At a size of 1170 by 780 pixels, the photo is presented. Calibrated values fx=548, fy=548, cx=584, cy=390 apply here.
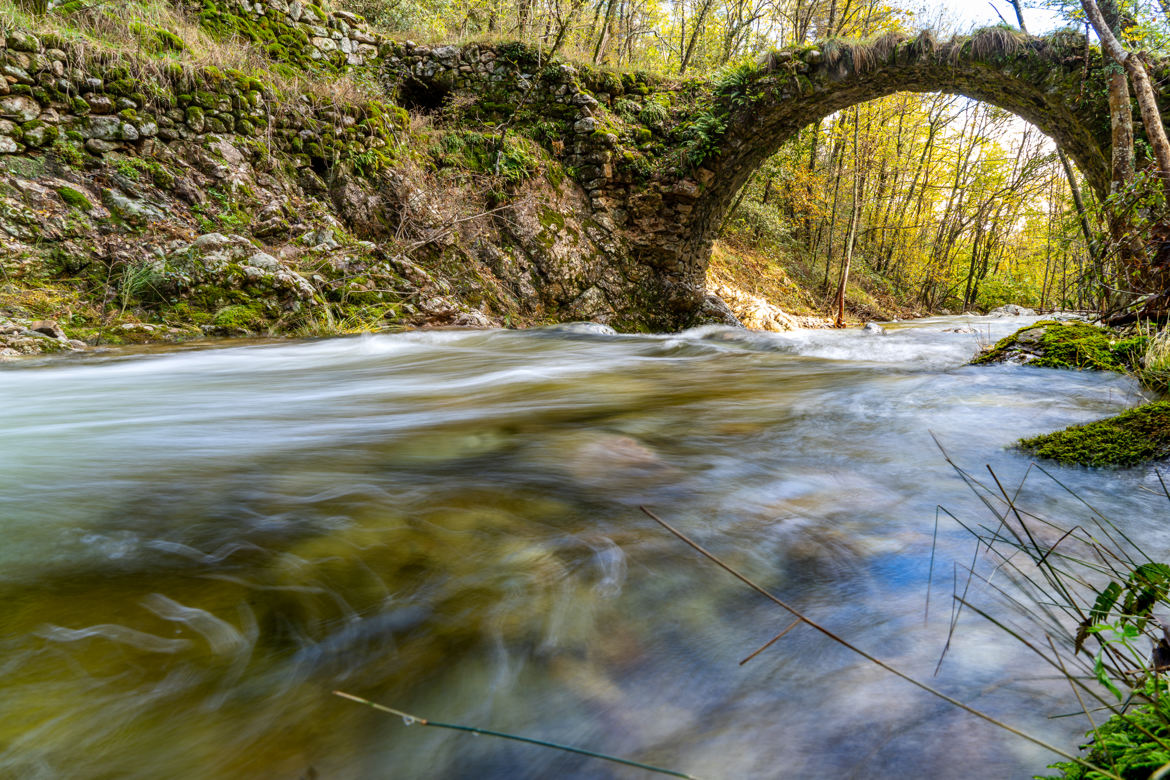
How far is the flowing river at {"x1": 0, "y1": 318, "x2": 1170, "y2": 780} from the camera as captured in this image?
84 centimetres

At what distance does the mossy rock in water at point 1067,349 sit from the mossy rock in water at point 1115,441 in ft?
5.41

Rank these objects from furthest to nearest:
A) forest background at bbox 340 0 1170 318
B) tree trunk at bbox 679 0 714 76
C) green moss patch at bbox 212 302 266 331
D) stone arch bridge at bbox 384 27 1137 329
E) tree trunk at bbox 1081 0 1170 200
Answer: tree trunk at bbox 679 0 714 76, forest background at bbox 340 0 1170 318, stone arch bridge at bbox 384 27 1137 329, green moss patch at bbox 212 302 266 331, tree trunk at bbox 1081 0 1170 200

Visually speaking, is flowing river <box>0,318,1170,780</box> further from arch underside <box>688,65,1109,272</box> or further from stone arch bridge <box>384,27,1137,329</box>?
stone arch bridge <box>384,27,1137,329</box>

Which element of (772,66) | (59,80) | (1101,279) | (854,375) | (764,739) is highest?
(772,66)

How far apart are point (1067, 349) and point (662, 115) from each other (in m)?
9.35

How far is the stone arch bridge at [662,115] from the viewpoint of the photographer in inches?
389

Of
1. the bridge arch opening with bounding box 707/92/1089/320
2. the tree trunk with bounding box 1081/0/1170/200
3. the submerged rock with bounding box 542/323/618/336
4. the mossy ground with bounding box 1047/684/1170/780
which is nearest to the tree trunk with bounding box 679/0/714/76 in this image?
the bridge arch opening with bounding box 707/92/1089/320

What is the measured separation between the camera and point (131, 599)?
1.16 m

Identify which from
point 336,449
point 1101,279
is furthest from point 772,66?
point 336,449

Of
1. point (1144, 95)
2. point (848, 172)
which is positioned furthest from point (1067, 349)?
point (848, 172)

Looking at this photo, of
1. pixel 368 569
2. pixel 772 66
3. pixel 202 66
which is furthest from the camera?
pixel 772 66

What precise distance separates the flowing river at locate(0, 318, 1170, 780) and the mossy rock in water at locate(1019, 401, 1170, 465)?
4.3 inches

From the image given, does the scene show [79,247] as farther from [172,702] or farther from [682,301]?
[682,301]

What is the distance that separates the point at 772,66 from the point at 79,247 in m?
10.9
